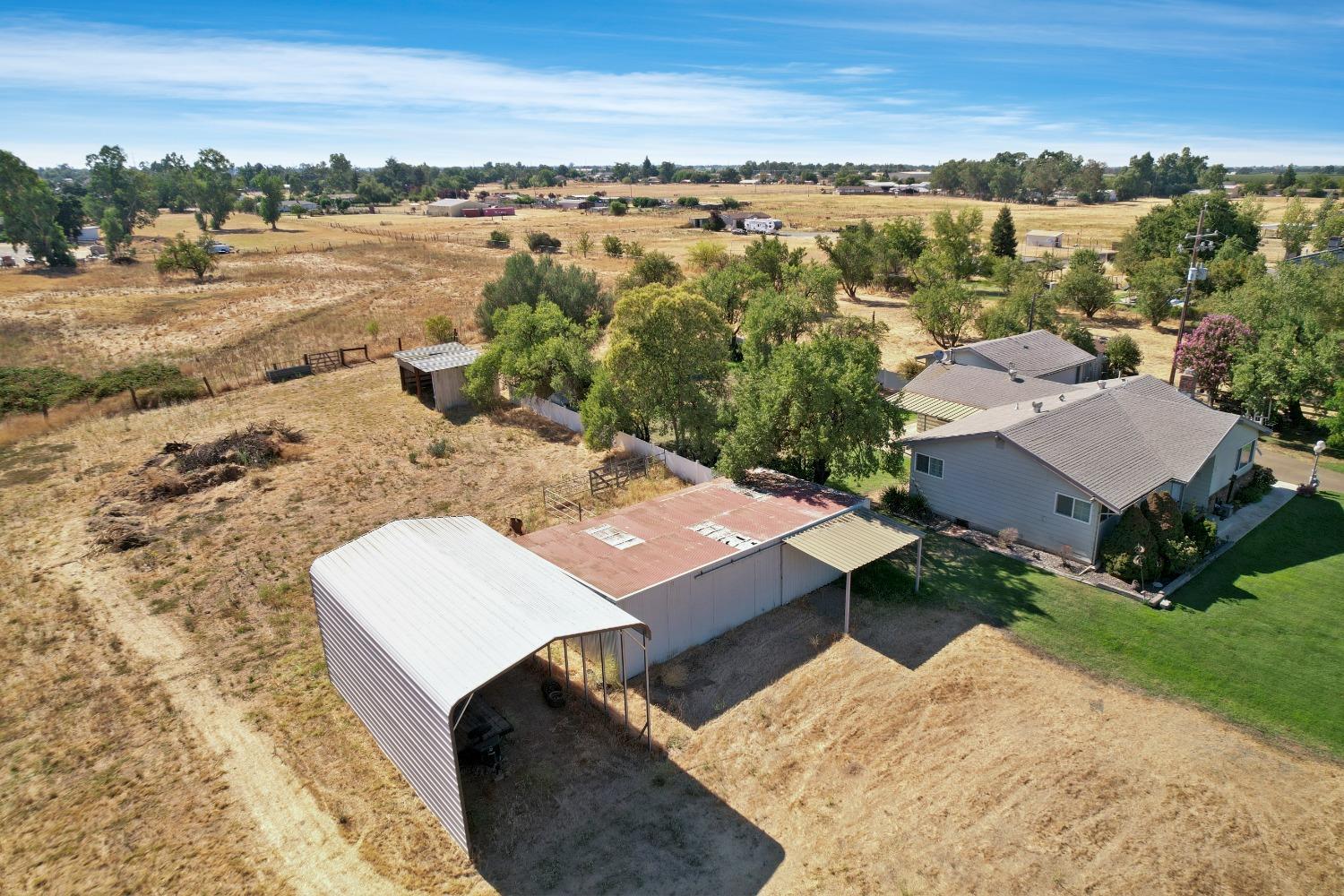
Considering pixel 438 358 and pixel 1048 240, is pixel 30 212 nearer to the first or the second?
pixel 438 358

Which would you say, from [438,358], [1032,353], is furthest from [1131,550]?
[438,358]

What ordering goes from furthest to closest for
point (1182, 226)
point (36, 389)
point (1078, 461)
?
point (1182, 226)
point (36, 389)
point (1078, 461)

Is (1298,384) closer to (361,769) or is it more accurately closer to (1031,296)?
(1031,296)

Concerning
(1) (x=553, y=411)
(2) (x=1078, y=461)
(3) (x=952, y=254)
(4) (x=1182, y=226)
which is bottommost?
(1) (x=553, y=411)

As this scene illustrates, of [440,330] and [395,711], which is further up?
[440,330]

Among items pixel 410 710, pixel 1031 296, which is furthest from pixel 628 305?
pixel 1031 296
